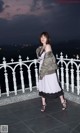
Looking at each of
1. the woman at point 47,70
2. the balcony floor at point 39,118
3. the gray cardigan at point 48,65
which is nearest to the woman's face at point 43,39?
the woman at point 47,70

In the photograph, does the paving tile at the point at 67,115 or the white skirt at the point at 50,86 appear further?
the white skirt at the point at 50,86

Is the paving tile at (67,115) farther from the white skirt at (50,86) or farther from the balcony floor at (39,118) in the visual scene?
the white skirt at (50,86)

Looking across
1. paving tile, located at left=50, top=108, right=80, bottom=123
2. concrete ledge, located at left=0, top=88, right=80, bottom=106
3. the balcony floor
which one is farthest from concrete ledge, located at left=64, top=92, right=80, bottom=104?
paving tile, located at left=50, top=108, right=80, bottom=123

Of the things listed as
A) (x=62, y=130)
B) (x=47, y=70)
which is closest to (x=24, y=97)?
(x=47, y=70)

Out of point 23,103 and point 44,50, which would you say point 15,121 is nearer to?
point 23,103

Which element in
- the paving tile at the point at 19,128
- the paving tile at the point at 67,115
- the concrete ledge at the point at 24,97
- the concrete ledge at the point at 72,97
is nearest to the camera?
the paving tile at the point at 19,128

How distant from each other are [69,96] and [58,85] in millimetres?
974

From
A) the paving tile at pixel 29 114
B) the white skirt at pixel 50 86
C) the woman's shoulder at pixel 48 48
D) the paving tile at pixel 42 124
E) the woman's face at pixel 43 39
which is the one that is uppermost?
the woman's face at pixel 43 39

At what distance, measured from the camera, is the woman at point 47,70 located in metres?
5.17

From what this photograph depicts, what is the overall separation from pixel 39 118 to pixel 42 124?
37 centimetres

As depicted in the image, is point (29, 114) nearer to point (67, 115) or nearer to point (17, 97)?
point (67, 115)

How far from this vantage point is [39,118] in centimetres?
505

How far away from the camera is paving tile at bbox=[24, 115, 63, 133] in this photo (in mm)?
4464

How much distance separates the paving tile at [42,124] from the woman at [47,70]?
0.59m
